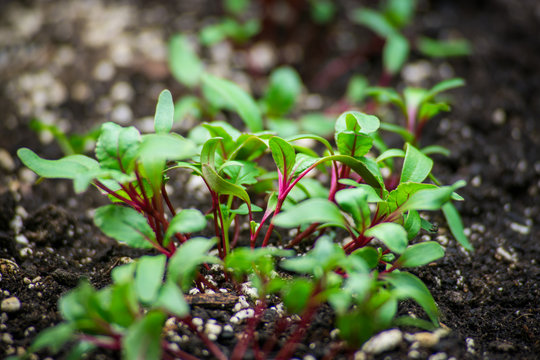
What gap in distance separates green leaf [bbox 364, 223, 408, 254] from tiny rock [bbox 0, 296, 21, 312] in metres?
0.76

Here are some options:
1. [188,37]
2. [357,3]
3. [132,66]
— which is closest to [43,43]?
[132,66]

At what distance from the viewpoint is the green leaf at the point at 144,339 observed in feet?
2.41

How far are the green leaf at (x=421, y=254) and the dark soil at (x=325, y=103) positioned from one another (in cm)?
17

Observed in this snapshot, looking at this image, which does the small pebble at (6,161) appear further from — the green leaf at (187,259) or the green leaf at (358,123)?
the green leaf at (358,123)

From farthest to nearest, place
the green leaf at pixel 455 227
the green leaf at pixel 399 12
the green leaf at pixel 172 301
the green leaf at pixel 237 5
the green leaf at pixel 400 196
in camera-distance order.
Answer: the green leaf at pixel 237 5, the green leaf at pixel 399 12, the green leaf at pixel 455 227, the green leaf at pixel 400 196, the green leaf at pixel 172 301

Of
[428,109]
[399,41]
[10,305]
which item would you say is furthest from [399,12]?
[10,305]

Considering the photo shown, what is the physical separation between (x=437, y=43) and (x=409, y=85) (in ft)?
0.85

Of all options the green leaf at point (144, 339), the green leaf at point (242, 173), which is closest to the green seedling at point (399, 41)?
the green leaf at point (242, 173)

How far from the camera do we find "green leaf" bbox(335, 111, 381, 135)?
94cm

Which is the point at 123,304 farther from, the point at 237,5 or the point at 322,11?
the point at 322,11

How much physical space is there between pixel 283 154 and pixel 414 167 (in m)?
0.30

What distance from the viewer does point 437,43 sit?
6.66 ft

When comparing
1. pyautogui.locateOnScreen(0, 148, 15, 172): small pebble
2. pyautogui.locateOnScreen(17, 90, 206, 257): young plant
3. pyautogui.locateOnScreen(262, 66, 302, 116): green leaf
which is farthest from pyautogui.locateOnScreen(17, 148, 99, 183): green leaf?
pyautogui.locateOnScreen(262, 66, 302, 116): green leaf

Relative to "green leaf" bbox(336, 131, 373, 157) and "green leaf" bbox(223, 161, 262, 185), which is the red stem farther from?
"green leaf" bbox(336, 131, 373, 157)
